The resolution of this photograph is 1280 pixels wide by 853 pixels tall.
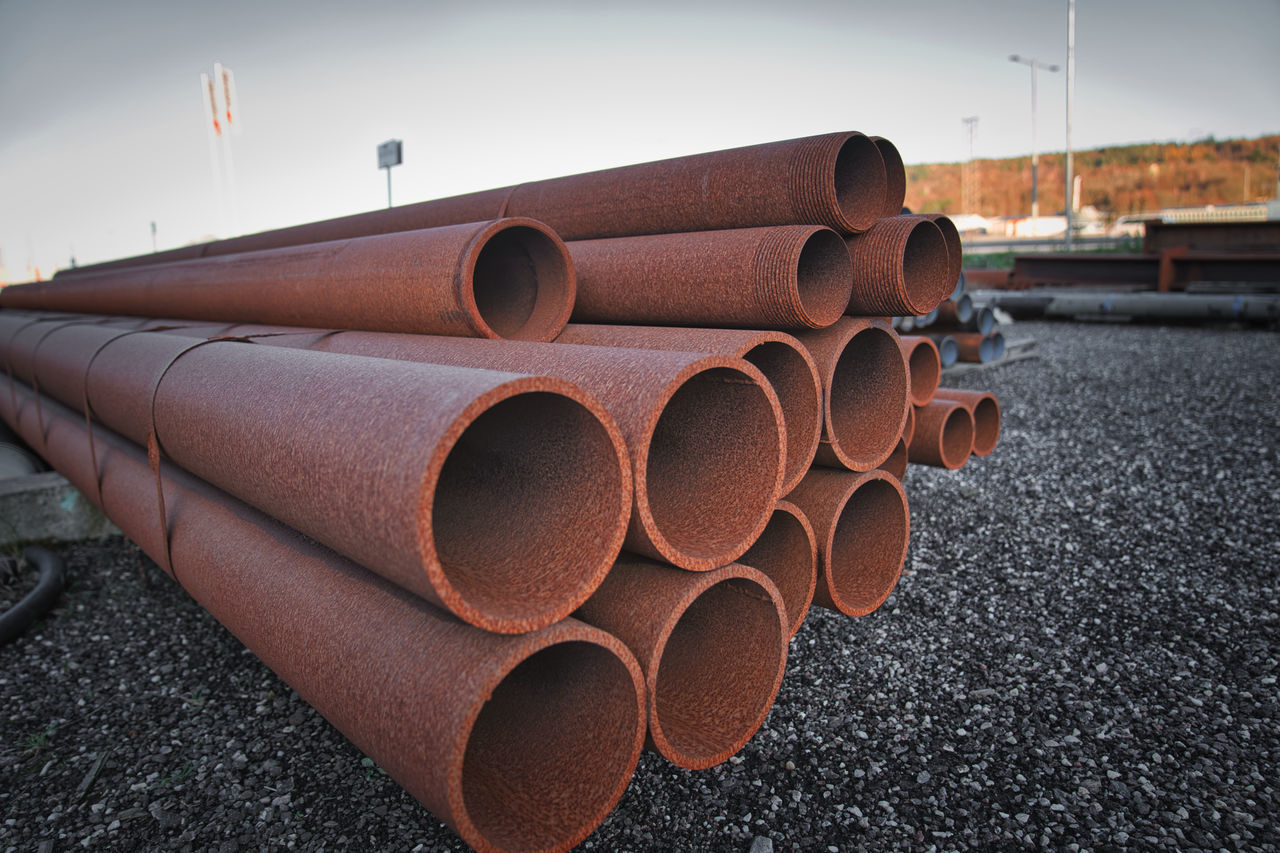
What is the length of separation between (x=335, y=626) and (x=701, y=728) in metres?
0.95

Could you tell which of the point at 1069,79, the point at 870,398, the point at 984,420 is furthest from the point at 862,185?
the point at 1069,79

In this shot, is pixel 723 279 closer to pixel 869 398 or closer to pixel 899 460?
pixel 869 398

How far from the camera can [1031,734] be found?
82.0 inches

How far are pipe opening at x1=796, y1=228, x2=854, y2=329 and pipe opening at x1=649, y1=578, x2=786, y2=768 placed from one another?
34.4 inches

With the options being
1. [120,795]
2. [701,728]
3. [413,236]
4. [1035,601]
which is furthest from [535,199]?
[1035,601]

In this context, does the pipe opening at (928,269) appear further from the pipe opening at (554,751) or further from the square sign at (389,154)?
the square sign at (389,154)

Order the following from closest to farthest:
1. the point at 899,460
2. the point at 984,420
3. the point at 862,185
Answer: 1. the point at 862,185
2. the point at 899,460
3. the point at 984,420

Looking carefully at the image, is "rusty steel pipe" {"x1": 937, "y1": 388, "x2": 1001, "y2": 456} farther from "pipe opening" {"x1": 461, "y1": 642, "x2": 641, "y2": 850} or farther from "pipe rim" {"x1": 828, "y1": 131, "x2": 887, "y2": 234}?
"pipe opening" {"x1": 461, "y1": 642, "x2": 641, "y2": 850}

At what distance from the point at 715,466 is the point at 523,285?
1050 mm

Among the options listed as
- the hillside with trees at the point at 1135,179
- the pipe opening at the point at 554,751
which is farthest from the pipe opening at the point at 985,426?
the hillside with trees at the point at 1135,179

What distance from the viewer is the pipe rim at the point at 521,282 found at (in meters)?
2.13

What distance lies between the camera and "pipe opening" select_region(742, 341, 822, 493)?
6.86 ft

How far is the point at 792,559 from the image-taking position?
232 cm

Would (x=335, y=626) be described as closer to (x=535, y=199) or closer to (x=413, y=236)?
(x=413, y=236)
